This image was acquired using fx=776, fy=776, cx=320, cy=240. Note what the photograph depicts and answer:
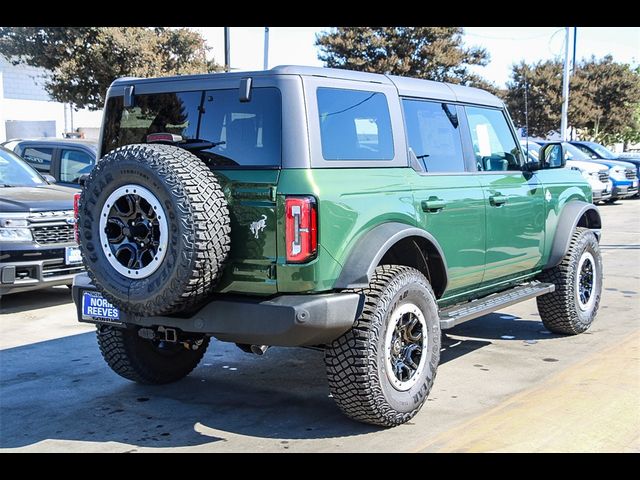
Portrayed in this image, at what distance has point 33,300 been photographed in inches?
341

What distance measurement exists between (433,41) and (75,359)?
2410 centimetres

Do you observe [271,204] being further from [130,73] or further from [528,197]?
[130,73]

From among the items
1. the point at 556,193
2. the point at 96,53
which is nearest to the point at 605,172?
the point at 96,53

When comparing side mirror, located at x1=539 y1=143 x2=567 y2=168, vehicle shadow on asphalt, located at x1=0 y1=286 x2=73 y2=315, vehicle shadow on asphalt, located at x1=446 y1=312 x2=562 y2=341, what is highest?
side mirror, located at x1=539 y1=143 x2=567 y2=168

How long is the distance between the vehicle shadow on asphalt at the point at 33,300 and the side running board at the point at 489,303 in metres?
4.80

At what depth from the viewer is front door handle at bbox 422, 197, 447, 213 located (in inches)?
193

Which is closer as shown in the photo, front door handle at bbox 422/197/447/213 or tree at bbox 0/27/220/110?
front door handle at bbox 422/197/447/213

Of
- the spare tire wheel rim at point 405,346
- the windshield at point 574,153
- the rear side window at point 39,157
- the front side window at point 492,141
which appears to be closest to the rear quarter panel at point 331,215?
the spare tire wheel rim at point 405,346

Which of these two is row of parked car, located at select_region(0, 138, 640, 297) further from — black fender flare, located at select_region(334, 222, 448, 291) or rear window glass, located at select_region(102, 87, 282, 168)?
rear window glass, located at select_region(102, 87, 282, 168)

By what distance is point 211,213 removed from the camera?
4.05 m

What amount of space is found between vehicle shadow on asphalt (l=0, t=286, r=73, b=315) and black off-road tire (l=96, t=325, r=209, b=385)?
3.16 metres

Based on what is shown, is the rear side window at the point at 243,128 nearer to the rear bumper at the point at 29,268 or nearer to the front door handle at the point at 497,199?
the front door handle at the point at 497,199

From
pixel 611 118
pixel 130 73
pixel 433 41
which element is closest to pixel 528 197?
pixel 130 73

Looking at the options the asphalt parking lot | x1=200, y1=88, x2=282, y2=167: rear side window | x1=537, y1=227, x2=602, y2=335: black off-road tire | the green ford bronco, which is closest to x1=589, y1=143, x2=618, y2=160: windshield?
the asphalt parking lot
